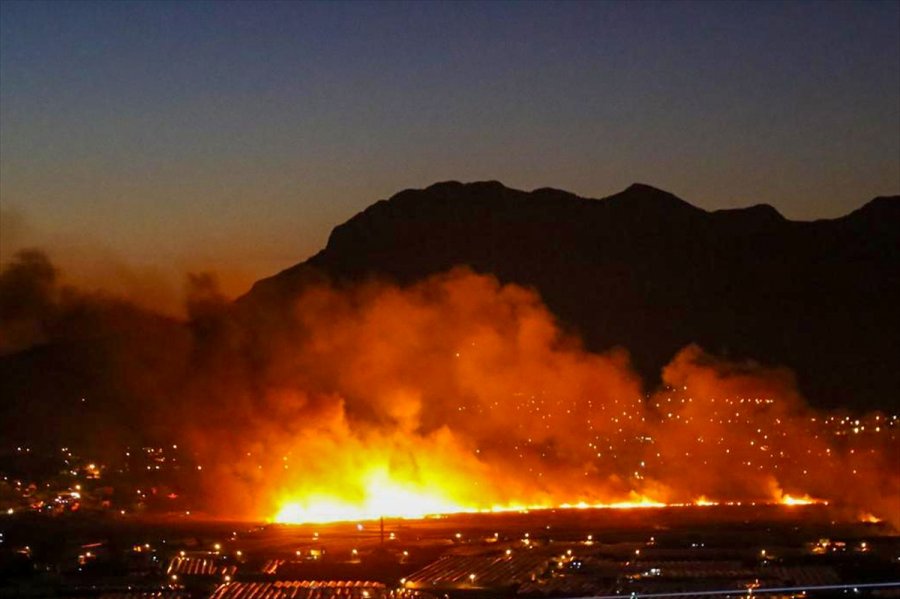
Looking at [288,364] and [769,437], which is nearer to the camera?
[288,364]

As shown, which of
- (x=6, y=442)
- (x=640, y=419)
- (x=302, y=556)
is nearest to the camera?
(x=302, y=556)

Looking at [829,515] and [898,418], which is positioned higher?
[898,418]

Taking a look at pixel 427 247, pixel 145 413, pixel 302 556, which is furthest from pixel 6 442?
pixel 427 247

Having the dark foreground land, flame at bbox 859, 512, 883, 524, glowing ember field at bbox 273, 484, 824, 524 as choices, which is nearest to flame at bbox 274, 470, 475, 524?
glowing ember field at bbox 273, 484, 824, 524

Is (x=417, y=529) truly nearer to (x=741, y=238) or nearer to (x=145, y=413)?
(x=145, y=413)

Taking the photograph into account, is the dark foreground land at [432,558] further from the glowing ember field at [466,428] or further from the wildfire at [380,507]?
the glowing ember field at [466,428]

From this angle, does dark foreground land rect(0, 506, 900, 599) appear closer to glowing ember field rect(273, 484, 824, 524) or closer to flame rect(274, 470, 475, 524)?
glowing ember field rect(273, 484, 824, 524)
